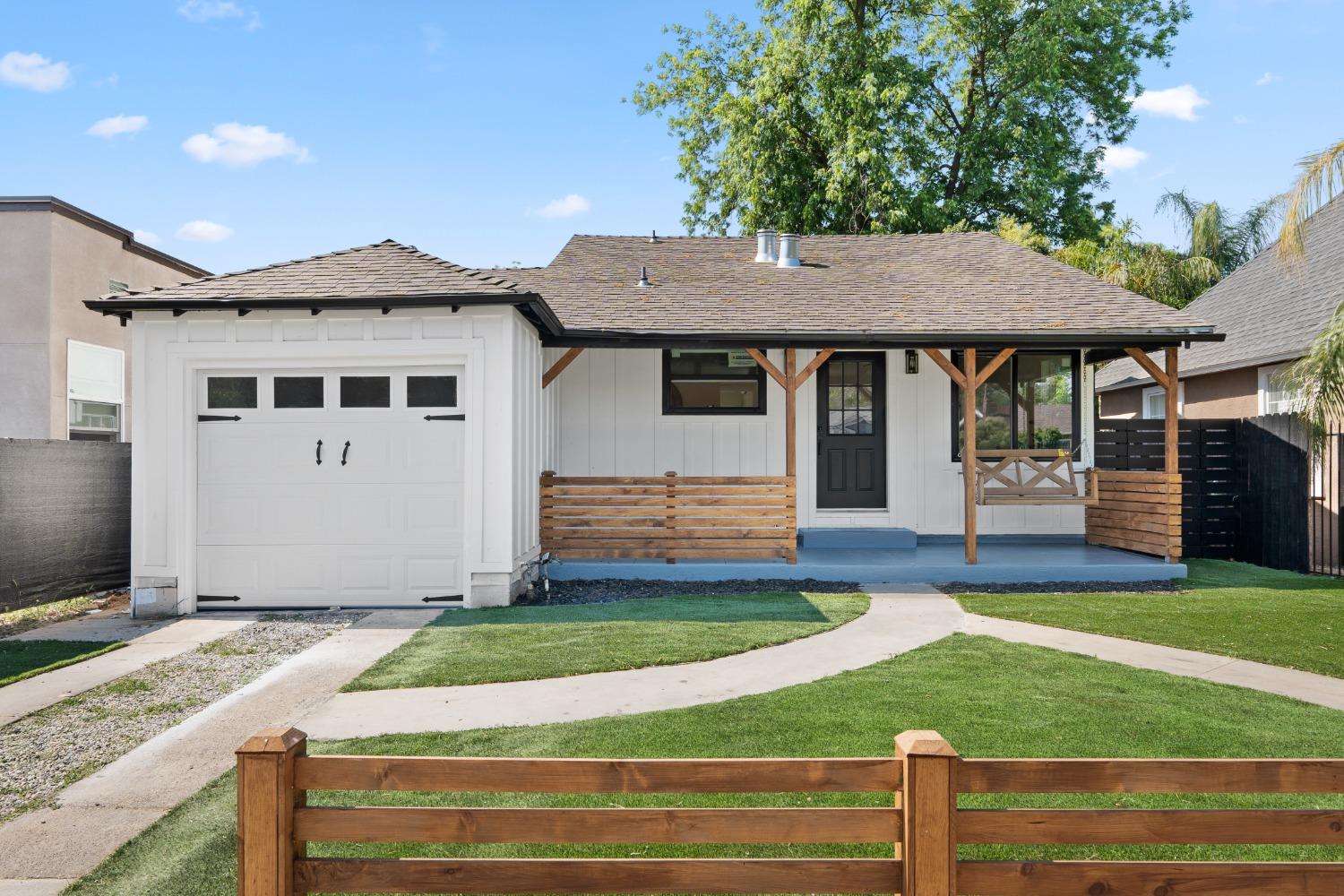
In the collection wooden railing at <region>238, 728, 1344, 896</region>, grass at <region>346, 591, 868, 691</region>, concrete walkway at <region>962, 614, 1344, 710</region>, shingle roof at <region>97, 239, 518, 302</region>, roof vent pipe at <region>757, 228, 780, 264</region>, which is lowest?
concrete walkway at <region>962, 614, 1344, 710</region>

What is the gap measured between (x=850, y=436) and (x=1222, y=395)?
8.00 m

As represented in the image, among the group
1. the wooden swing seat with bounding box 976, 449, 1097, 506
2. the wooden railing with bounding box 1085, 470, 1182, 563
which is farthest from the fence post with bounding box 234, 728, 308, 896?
the wooden railing with bounding box 1085, 470, 1182, 563

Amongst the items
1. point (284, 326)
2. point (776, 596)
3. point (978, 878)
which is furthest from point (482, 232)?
point (978, 878)

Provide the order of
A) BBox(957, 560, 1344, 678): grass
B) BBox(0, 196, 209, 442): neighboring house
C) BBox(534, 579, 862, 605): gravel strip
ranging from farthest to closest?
BBox(0, 196, 209, 442): neighboring house
BBox(534, 579, 862, 605): gravel strip
BBox(957, 560, 1344, 678): grass

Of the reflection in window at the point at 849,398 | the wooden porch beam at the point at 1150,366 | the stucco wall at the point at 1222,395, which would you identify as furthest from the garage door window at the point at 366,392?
the stucco wall at the point at 1222,395

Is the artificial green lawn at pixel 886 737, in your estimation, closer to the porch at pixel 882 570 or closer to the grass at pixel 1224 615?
the grass at pixel 1224 615

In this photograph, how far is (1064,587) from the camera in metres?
9.85

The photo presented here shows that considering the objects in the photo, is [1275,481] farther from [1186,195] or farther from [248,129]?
[248,129]

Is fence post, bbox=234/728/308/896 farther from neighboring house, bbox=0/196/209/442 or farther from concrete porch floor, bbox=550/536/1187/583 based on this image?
neighboring house, bbox=0/196/209/442

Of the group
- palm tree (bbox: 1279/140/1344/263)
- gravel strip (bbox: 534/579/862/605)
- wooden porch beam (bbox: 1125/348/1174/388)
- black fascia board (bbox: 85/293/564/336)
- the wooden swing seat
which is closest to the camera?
palm tree (bbox: 1279/140/1344/263)

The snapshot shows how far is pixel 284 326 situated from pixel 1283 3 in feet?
78.5

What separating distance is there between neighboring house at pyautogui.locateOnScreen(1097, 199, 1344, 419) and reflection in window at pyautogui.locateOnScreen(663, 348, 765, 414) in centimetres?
740

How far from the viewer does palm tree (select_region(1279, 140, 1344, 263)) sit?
8.22m

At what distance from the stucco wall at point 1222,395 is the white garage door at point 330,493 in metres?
12.3
